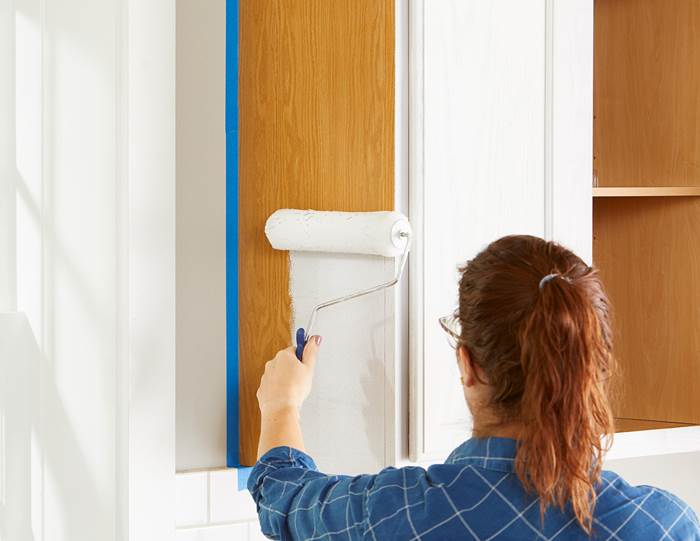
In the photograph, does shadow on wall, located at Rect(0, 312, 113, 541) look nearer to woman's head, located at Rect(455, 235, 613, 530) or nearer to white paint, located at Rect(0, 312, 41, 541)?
white paint, located at Rect(0, 312, 41, 541)

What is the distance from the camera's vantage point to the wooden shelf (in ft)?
4.38

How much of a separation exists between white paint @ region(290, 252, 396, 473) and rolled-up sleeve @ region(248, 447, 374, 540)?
12 centimetres

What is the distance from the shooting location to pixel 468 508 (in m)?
0.86

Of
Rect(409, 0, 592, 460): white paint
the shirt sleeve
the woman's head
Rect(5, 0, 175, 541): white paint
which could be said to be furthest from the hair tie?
Rect(5, 0, 175, 541): white paint

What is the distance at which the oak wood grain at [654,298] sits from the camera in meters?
1.44

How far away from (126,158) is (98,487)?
0.38 m

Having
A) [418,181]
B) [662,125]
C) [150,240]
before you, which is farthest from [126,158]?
[662,125]

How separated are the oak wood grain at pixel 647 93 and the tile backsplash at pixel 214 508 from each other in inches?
31.9

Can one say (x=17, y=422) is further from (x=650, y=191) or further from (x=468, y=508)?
(x=650, y=191)

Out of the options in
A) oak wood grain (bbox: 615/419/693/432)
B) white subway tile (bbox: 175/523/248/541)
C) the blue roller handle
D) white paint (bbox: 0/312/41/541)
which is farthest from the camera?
oak wood grain (bbox: 615/419/693/432)

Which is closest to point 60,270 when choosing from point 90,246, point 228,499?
point 90,246

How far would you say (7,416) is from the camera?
40.6 inches

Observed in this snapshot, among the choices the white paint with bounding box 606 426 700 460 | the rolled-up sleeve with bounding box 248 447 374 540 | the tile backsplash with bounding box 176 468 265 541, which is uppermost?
the rolled-up sleeve with bounding box 248 447 374 540

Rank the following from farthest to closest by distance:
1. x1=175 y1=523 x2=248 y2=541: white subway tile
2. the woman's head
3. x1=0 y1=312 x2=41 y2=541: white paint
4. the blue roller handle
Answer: x1=175 y1=523 x2=248 y2=541: white subway tile < the blue roller handle < x1=0 y1=312 x2=41 y2=541: white paint < the woman's head
